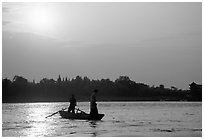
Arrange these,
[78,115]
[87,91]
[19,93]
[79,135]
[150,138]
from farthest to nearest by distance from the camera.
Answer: [87,91], [19,93], [78,115], [79,135], [150,138]

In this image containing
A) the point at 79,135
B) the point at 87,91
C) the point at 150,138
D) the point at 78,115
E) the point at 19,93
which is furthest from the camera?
the point at 87,91

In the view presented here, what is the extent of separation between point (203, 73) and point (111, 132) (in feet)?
13.4

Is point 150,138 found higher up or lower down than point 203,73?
lower down

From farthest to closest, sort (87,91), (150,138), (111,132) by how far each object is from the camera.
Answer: (87,91) < (111,132) < (150,138)

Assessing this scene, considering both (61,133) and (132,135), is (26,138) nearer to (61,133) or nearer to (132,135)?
(61,133)

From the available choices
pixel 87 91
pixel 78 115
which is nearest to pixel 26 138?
pixel 78 115

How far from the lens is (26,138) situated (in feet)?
53.1

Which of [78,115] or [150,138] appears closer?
[150,138]

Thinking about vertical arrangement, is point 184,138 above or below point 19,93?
below

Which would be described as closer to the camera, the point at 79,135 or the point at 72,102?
the point at 79,135

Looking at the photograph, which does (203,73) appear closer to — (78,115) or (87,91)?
(78,115)

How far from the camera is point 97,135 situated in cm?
1720

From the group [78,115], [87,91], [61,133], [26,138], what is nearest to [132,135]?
[61,133]

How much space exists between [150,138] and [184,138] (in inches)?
44.8
